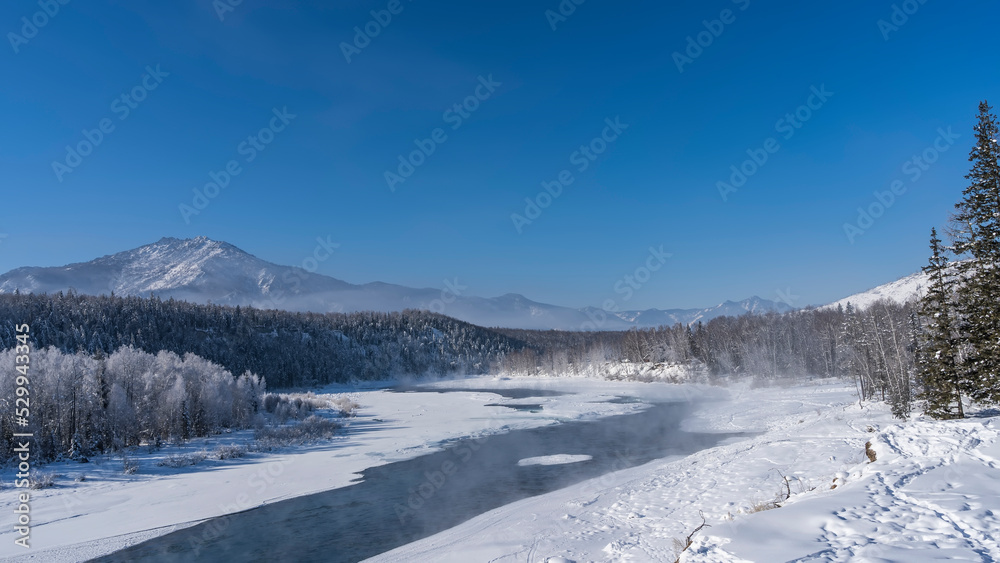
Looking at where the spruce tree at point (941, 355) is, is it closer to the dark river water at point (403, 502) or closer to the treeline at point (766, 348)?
the dark river water at point (403, 502)

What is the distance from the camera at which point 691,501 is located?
15.9m

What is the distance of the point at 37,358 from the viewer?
29.5m

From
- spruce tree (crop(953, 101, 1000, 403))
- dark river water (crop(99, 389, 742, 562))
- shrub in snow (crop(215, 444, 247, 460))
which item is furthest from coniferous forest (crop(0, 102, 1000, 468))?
dark river water (crop(99, 389, 742, 562))

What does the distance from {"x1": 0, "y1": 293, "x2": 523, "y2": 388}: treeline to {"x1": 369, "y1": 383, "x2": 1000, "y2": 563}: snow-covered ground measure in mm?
58170

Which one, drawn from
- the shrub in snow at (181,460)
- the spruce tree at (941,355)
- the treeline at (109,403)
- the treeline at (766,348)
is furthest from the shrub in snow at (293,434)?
the treeline at (766,348)

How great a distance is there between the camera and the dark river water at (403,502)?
15406 millimetres

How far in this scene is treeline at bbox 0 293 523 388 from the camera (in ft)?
301

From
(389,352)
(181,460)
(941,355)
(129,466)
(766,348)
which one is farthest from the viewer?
(389,352)

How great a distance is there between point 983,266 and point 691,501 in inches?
724

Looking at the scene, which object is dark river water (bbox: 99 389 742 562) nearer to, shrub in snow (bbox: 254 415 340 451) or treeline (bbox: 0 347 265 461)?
shrub in snow (bbox: 254 415 340 451)

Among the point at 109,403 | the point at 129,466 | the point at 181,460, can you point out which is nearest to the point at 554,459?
the point at 181,460

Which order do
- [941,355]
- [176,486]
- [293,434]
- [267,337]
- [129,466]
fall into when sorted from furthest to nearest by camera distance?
[267,337] < [293,434] < [129,466] < [176,486] < [941,355]

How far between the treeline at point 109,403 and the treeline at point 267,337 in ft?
79.8

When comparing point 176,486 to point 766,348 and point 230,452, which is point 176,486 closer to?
point 230,452
